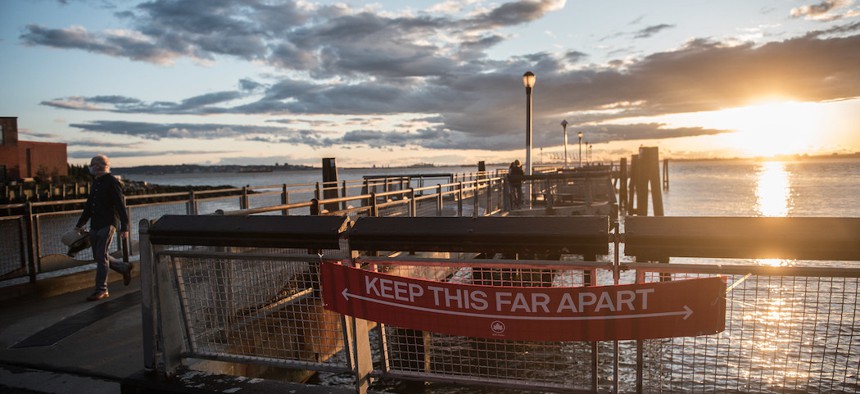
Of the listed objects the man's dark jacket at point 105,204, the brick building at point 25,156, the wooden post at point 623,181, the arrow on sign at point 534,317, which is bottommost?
the wooden post at point 623,181

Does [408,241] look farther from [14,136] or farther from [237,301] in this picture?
[14,136]

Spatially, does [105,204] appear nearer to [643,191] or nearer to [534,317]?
[534,317]

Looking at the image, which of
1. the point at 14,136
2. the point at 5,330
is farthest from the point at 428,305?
the point at 14,136

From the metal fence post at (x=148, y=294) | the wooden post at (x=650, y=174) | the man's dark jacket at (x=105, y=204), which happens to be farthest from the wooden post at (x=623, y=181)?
the metal fence post at (x=148, y=294)

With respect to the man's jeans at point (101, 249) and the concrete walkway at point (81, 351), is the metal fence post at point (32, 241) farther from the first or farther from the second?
the man's jeans at point (101, 249)

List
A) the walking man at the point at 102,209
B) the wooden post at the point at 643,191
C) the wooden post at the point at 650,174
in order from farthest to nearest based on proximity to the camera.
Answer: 1. the wooden post at the point at 650,174
2. the wooden post at the point at 643,191
3. the walking man at the point at 102,209

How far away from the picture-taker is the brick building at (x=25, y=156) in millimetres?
49594

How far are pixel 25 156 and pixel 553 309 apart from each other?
62.8 meters

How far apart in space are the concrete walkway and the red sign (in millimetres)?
823

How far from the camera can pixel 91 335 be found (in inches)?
231

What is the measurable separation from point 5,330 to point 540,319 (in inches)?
248

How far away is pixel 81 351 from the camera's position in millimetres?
5332

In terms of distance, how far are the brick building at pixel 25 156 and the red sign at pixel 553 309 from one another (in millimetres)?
57030

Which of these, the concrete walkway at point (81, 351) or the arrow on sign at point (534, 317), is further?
the concrete walkway at point (81, 351)
